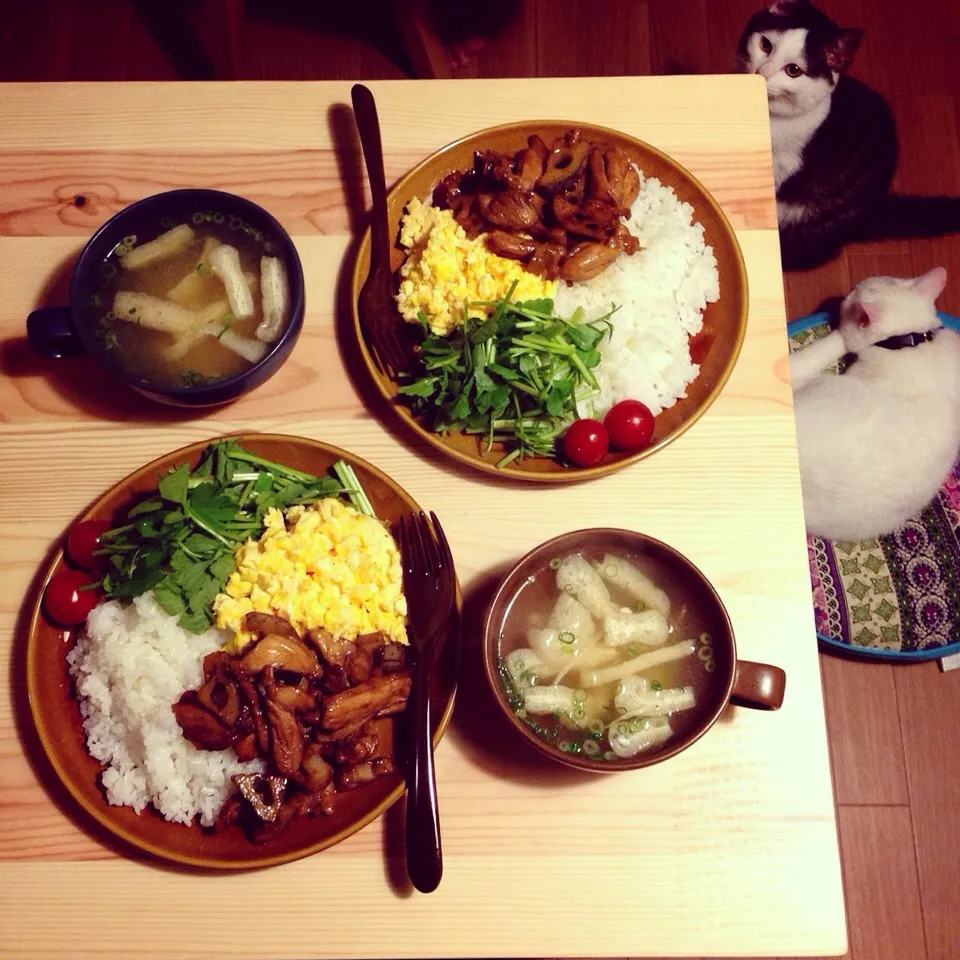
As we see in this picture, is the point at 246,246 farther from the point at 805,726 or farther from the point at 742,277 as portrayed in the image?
the point at 805,726

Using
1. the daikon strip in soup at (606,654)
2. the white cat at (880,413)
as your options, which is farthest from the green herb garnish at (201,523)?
the white cat at (880,413)

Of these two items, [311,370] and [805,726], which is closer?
[805,726]

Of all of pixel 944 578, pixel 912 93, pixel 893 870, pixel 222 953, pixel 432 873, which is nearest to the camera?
pixel 432 873

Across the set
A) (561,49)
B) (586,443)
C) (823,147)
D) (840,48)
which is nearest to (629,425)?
(586,443)

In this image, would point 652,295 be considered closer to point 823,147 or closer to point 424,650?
point 424,650

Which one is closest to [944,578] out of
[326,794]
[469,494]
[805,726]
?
[805,726]

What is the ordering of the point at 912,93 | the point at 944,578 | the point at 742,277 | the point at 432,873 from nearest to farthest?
the point at 432,873 < the point at 742,277 < the point at 944,578 < the point at 912,93

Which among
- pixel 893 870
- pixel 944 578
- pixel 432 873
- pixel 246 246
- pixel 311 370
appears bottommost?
pixel 893 870

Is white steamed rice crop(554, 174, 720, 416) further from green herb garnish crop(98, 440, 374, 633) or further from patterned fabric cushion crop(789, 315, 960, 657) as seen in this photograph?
patterned fabric cushion crop(789, 315, 960, 657)

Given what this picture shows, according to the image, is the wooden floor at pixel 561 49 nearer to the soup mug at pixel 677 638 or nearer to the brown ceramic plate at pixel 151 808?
the soup mug at pixel 677 638
